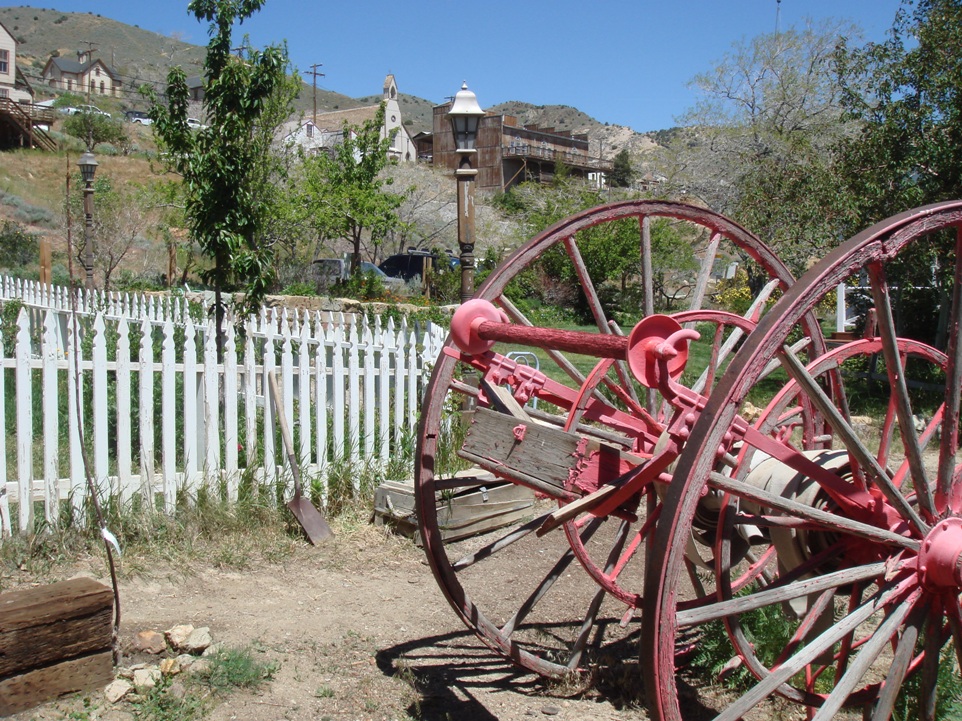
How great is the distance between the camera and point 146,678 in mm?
3436

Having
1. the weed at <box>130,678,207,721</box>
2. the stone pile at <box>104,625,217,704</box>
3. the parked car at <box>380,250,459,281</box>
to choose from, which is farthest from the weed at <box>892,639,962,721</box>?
the parked car at <box>380,250,459,281</box>

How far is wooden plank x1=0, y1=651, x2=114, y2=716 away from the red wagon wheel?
1.34m

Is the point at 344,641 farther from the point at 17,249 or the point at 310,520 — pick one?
the point at 17,249

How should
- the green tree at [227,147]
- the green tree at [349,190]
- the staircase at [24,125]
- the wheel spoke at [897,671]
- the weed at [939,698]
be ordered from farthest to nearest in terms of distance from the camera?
the staircase at [24,125] < the green tree at [349,190] < the green tree at [227,147] < the weed at [939,698] < the wheel spoke at [897,671]

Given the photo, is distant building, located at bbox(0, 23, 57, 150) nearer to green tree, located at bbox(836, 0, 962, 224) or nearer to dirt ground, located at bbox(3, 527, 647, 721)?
green tree, located at bbox(836, 0, 962, 224)

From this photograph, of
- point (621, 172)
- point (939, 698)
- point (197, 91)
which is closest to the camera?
point (939, 698)

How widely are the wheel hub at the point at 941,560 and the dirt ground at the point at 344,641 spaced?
4.59 feet

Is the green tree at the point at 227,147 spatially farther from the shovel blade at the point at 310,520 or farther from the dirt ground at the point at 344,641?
the dirt ground at the point at 344,641

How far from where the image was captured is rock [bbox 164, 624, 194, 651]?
3.70m

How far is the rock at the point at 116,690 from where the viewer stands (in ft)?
10.9

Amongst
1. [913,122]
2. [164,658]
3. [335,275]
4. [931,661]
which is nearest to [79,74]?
[335,275]

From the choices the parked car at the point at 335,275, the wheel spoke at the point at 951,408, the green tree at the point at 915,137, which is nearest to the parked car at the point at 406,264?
the parked car at the point at 335,275

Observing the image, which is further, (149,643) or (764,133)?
(764,133)

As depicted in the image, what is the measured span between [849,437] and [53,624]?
2886 millimetres
